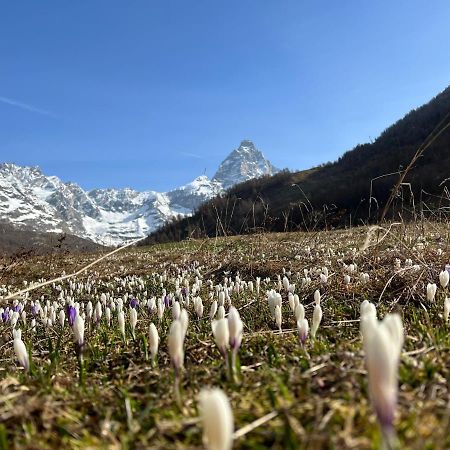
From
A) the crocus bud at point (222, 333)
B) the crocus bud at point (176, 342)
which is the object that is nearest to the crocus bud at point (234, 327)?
the crocus bud at point (222, 333)

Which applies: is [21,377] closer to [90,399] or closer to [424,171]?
[90,399]

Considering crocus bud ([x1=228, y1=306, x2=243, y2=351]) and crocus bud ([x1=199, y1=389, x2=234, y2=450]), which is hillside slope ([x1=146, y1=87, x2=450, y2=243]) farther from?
crocus bud ([x1=199, y1=389, x2=234, y2=450])

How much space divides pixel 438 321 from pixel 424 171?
50537 millimetres

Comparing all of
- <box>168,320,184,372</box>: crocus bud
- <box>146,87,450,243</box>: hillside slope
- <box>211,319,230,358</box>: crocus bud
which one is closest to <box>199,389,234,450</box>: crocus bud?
<box>168,320,184,372</box>: crocus bud

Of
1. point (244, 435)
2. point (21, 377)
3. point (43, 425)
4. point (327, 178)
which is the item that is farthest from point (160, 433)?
point (327, 178)

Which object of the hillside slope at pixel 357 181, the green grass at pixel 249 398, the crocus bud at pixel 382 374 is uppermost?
the hillside slope at pixel 357 181

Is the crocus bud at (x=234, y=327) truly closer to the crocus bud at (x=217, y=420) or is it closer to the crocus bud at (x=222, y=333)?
the crocus bud at (x=222, y=333)

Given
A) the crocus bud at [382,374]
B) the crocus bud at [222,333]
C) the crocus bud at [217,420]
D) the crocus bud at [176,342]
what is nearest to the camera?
the crocus bud at [217,420]

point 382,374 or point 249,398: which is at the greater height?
point 382,374

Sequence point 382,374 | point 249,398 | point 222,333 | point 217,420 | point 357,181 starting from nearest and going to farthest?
point 217,420, point 382,374, point 249,398, point 222,333, point 357,181

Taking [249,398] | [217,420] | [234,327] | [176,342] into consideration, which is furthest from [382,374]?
[234,327]

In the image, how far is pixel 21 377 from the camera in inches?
96.9

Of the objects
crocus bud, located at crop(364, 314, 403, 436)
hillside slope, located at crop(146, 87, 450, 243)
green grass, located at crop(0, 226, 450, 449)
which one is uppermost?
hillside slope, located at crop(146, 87, 450, 243)

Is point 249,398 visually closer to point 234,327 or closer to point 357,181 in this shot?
point 234,327
